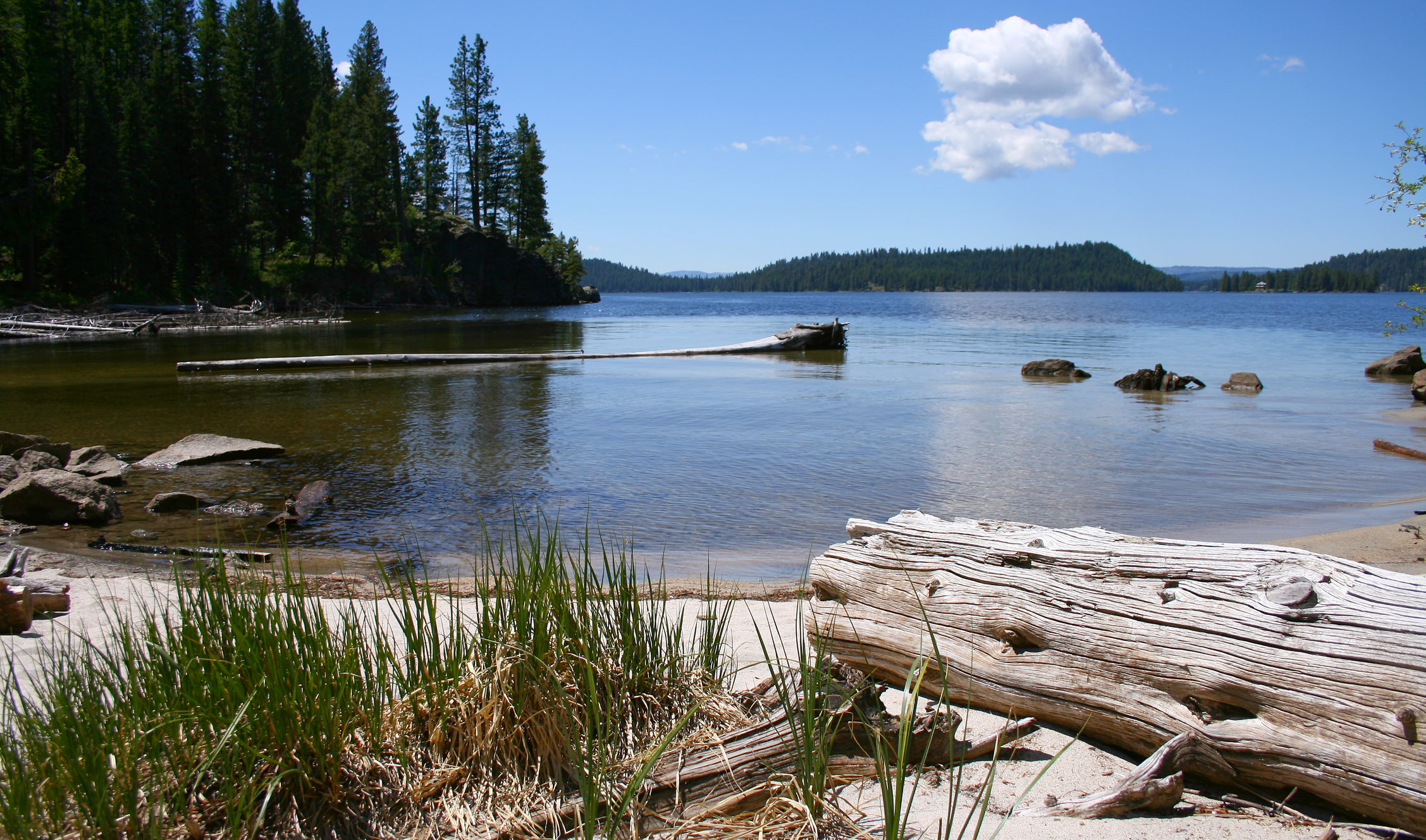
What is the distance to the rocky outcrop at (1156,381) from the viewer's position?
71.4 feet

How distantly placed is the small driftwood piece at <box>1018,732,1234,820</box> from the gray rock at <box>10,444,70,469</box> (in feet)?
38.6

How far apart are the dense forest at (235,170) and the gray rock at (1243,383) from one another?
174 ft

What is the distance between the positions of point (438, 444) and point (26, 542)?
5.93m

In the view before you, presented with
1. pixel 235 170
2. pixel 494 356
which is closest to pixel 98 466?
pixel 494 356

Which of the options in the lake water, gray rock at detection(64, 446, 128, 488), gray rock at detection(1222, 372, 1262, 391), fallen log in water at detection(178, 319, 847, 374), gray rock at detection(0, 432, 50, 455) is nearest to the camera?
the lake water

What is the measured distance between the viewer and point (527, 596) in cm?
335

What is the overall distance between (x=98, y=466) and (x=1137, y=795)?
1173cm

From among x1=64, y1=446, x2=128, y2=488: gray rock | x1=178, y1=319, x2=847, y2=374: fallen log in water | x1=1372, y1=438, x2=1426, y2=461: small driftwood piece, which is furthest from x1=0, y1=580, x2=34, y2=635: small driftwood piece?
x1=178, y1=319, x2=847, y2=374: fallen log in water

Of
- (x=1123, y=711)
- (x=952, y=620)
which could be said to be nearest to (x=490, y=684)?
(x=952, y=620)

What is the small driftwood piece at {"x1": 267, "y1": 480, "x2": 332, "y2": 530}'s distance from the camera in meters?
8.25

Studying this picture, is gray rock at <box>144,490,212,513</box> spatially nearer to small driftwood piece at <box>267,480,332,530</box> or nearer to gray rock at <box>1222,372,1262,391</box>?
small driftwood piece at <box>267,480,332,530</box>

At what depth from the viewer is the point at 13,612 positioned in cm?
480

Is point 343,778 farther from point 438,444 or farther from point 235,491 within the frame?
point 438,444

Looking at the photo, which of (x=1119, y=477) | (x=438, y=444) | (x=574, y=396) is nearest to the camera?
(x=1119, y=477)
